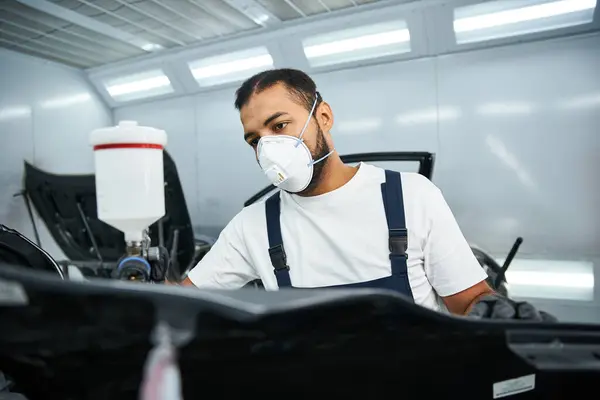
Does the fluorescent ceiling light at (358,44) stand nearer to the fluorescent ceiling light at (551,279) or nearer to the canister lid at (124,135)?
the fluorescent ceiling light at (551,279)

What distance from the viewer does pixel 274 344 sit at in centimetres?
46

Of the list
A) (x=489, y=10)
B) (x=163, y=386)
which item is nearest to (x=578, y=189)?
(x=489, y=10)

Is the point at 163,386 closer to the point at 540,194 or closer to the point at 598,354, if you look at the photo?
the point at 598,354

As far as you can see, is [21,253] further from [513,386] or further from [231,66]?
[231,66]

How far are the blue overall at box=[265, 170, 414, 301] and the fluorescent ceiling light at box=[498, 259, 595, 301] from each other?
1.76 m

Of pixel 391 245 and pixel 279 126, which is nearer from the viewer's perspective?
pixel 391 245

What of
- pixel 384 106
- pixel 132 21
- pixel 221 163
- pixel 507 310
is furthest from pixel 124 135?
pixel 221 163

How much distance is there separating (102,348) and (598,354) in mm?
637

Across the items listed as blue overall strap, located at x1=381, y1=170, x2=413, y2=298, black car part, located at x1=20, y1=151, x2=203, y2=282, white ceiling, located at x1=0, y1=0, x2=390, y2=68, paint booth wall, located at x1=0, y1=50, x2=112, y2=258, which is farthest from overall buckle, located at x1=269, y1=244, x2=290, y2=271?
paint booth wall, located at x1=0, y1=50, x2=112, y2=258

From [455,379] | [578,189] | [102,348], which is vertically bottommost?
[455,379]

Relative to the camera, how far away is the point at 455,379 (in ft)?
1.88

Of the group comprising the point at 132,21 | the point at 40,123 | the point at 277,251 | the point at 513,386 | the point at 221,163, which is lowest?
the point at 513,386

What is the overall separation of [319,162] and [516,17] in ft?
6.43

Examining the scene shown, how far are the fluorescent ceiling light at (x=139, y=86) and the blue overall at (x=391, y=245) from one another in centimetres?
267
